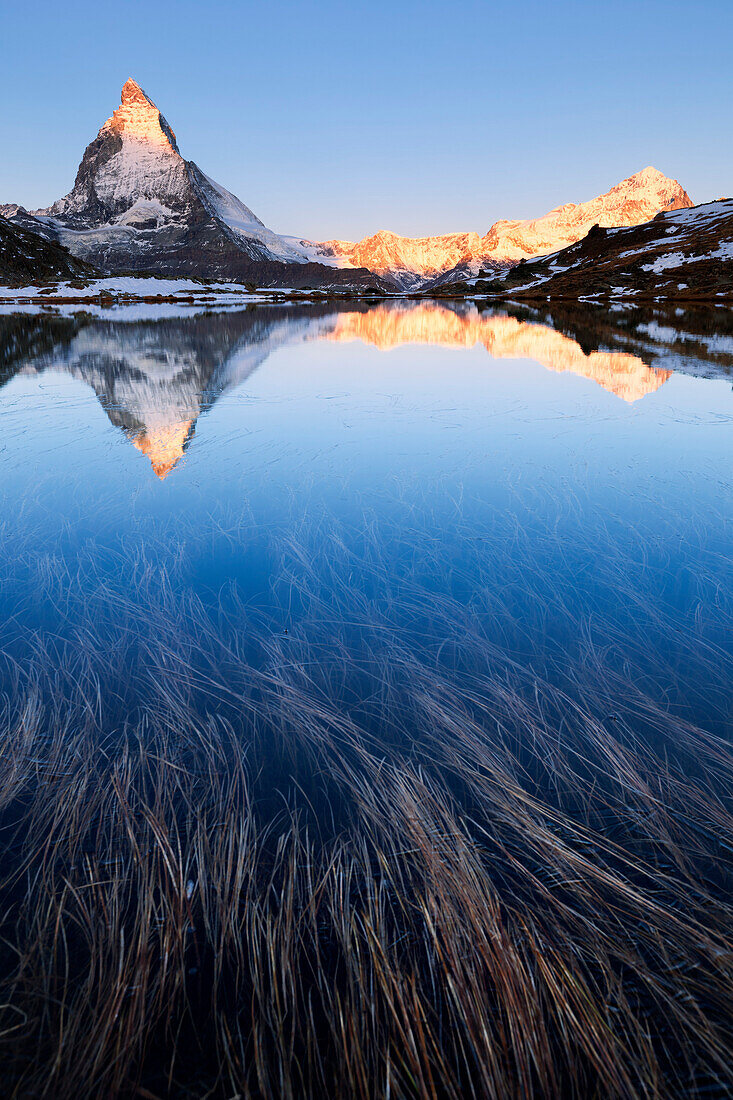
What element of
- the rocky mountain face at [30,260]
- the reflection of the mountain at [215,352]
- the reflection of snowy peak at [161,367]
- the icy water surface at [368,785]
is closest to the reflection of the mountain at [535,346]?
the reflection of the mountain at [215,352]

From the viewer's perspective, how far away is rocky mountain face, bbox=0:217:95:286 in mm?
92281

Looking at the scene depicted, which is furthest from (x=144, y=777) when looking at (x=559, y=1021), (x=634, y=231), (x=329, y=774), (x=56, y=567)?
(x=634, y=231)

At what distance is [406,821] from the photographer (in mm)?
2604

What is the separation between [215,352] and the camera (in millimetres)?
21297

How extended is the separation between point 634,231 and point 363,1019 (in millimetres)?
144649

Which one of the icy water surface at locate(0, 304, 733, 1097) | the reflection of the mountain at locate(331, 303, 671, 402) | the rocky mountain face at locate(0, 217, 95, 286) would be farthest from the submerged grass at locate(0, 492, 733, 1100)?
the rocky mountain face at locate(0, 217, 95, 286)

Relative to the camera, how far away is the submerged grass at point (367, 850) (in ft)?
5.78

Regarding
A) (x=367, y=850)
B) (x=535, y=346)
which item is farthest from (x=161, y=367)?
(x=367, y=850)

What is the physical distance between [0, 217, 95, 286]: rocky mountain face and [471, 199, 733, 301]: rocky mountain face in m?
87.2

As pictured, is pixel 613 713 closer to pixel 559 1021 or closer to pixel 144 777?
pixel 559 1021

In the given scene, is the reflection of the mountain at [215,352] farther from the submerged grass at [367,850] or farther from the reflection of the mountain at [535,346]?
the submerged grass at [367,850]

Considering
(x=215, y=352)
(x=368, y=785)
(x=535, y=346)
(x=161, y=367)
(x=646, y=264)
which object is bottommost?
(x=368, y=785)

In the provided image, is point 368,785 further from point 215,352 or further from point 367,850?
point 215,352

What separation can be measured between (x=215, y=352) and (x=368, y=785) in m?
21.7
